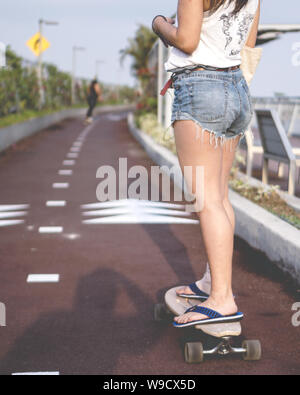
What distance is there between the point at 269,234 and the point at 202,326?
1937 mm

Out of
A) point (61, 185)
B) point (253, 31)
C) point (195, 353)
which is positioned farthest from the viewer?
point (61, 185)

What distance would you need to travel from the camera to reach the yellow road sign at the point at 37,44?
29.1 metres

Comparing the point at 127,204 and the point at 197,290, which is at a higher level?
the point at 197,290

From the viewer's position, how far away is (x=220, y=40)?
2752 millimetres

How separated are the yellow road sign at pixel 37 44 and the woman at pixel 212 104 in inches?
1083

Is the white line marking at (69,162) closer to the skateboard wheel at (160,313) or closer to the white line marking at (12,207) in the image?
the white line marking at (12,207)

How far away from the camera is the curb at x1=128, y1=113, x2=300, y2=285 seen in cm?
414

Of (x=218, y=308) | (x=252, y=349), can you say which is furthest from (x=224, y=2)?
(x=252, y=349)

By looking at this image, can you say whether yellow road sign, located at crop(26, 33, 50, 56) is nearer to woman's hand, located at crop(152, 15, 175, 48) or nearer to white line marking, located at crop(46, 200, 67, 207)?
white line marking, located at crop(46, 200, 67, 207)

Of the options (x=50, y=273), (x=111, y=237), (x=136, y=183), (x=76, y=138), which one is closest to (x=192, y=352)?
(x=50, y=273)

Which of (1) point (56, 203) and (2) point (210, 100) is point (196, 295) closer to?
(2) point (210, 100)

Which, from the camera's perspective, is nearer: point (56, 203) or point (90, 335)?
point (90, 335)

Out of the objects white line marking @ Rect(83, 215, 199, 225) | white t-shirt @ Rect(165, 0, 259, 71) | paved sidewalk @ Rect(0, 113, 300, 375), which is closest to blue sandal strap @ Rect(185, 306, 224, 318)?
paved sidewalk @ Rect(0, 113, 300, 375)

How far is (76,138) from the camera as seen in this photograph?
18.8m
